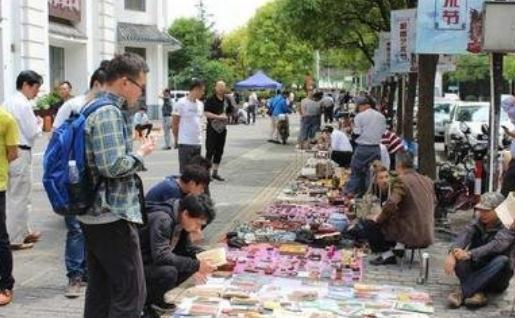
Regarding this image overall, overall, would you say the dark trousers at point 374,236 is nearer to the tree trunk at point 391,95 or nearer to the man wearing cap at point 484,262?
the man wearing cap at point 484,262

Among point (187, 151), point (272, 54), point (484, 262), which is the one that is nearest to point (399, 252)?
point (484, 262)

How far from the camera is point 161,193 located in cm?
609

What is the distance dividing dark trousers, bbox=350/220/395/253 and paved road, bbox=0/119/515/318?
0.84ft

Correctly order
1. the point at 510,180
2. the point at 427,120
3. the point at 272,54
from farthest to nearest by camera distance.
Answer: the point at 272,54 < the point at 427,120 < the point at 510,180

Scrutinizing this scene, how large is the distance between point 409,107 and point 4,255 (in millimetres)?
11921

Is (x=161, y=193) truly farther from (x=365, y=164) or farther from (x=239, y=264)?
(x=365, y=164)

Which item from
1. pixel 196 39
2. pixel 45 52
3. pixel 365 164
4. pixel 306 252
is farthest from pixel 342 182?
pixel 196 39

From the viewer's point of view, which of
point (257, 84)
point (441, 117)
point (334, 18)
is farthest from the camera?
point (257, 84)

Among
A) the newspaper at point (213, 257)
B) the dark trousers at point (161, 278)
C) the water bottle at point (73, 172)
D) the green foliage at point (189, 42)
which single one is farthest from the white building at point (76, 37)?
the water bottle at point (73, 172)

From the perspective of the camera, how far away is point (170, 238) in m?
5.43

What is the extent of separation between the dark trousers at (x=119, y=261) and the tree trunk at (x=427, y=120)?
745 cm

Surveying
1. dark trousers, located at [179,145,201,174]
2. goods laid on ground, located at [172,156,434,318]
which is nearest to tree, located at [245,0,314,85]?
dark trousers, located at [179,145,201,174]

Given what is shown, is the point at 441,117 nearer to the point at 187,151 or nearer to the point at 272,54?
the point at 187,151

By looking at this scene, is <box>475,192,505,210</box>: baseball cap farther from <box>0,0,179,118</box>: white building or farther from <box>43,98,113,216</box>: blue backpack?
<box>0,0,179,118</box>: white building
